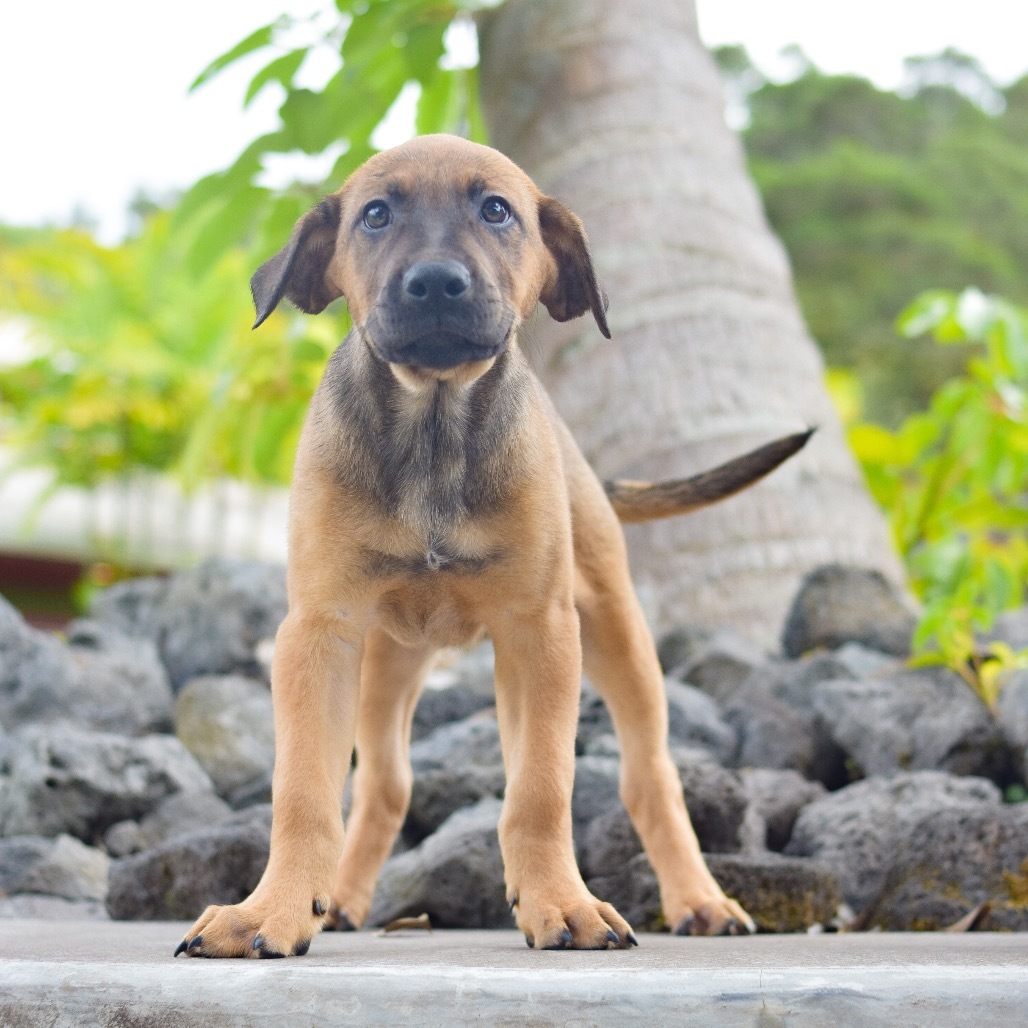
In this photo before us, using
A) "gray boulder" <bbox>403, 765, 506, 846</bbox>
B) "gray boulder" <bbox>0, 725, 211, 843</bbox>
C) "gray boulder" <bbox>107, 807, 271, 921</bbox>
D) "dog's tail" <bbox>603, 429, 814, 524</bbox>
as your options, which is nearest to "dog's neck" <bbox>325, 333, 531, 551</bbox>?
"dog's tail" <bbox>603, 429, 814, 524</bbox>

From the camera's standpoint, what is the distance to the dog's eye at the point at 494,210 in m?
2.67

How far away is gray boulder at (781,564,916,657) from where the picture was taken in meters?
5.36

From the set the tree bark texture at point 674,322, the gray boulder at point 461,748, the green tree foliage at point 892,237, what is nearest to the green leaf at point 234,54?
the tree bark texture at point 674,322

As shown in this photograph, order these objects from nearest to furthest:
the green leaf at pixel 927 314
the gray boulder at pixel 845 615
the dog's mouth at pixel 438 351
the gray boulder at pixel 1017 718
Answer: the dog's mouth at pixel 438 351 → the gray boulder at pixel 1017 718 → the gray boulder at pixel 845 615 → the green leaf at pixel 927 314

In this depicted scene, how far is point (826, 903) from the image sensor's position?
10.6 ft

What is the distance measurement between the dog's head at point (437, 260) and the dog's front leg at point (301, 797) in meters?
0.61

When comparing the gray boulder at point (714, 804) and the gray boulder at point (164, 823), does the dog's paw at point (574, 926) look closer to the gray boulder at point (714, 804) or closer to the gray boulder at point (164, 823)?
the gray boulder at point (714, 804)

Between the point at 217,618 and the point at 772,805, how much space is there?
9.23ft

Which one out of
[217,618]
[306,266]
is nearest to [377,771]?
[306,266]

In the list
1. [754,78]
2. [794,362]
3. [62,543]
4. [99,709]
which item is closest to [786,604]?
[794,362]

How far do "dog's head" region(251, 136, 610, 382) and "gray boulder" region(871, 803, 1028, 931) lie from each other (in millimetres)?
1673

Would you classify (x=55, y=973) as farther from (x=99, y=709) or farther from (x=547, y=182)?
(x=547, y=182)

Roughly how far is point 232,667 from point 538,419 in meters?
3.05

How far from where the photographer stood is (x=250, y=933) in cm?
225
